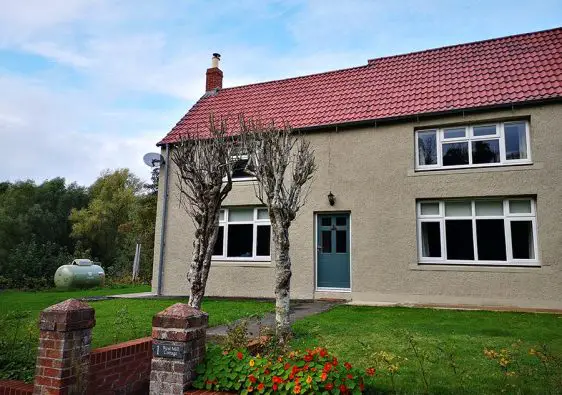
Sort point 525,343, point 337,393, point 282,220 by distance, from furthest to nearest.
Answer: point 282,220, point 525,343, point 337,393

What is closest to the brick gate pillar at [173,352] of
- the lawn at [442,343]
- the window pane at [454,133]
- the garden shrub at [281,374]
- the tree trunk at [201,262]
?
the garden shrub at [281,374]

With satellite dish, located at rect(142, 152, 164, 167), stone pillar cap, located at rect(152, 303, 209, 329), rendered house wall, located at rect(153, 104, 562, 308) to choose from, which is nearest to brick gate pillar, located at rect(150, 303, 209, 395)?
stone pillar cap, located at rect(152, 303, 209, 329)

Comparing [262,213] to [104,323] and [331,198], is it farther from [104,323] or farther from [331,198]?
[104,323]

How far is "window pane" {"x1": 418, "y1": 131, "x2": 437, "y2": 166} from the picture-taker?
12.3 metres

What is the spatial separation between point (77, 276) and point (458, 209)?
1683cm

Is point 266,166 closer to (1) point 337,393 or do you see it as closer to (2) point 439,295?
(1) point 337,393

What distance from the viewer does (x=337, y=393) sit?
11.9ft

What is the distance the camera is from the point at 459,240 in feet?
38.0

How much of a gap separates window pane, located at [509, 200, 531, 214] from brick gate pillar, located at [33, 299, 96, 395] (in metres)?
11.0

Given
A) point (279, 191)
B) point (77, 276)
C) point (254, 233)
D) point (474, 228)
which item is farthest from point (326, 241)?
point (77, 276)

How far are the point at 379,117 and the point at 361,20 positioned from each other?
3386 mm

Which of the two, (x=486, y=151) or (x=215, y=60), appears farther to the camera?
(x=215, y=60)

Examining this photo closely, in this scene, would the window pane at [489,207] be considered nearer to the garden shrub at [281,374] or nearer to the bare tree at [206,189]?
the bare tree at [206,189]

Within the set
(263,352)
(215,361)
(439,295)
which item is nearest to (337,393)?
(215,361)
